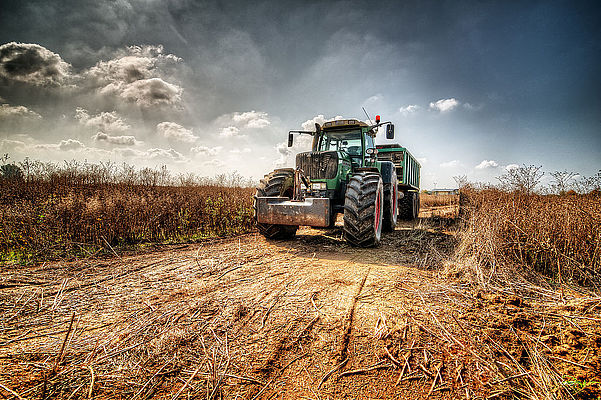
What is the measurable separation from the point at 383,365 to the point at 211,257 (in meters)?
3.34

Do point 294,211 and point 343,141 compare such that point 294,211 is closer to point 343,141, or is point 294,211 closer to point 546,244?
point 343,141

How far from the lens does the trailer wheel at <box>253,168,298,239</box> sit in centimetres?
565

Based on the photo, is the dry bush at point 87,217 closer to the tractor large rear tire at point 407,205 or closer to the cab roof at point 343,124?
the cab roof at point 343,124

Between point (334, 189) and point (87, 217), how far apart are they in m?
5.26

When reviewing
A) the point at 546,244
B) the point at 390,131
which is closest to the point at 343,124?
the point at 390,131

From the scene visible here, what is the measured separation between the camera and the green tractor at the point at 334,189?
475 centimetres

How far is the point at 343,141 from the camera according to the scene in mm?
6922

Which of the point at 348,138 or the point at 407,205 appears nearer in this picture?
the point at 348,138

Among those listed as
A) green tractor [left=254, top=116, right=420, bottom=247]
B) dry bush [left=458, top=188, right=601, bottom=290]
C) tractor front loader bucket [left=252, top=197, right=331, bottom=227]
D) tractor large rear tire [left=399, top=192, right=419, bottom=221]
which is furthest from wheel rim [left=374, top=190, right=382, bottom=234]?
tractor large rear tire [left=399, top=192, right=419, bottom=221]

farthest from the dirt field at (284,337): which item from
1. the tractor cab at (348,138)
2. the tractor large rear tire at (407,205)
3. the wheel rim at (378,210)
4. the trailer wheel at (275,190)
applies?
the tractor large rear tire at (407,205)

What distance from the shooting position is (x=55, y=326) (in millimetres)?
2170

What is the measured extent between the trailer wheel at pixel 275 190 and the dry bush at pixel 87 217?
1.70 m

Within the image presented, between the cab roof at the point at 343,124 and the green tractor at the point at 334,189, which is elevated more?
the cab roof at the point at 343,124

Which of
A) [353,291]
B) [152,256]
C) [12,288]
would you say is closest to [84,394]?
[353,291]
